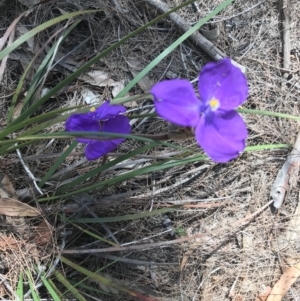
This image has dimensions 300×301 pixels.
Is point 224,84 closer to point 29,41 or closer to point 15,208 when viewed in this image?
point 15,208

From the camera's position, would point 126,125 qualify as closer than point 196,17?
Yes

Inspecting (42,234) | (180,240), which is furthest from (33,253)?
(180,240)

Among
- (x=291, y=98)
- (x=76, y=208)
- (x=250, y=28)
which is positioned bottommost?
(x=76, y=208)

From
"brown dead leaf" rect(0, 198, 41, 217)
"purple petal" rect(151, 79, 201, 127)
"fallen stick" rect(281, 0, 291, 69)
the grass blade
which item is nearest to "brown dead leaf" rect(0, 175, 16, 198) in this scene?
"brown dead leaf" rect(0, 198, 41, 217)

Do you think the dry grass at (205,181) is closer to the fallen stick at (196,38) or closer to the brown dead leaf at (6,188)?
the fallen stick at (196,38)

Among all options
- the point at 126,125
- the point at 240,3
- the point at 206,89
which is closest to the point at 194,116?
the point at 206,89

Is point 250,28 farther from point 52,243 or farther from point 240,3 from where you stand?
point 52,243

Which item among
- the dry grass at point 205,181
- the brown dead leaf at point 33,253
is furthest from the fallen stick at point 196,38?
the brown dead leaf at point 33,253
